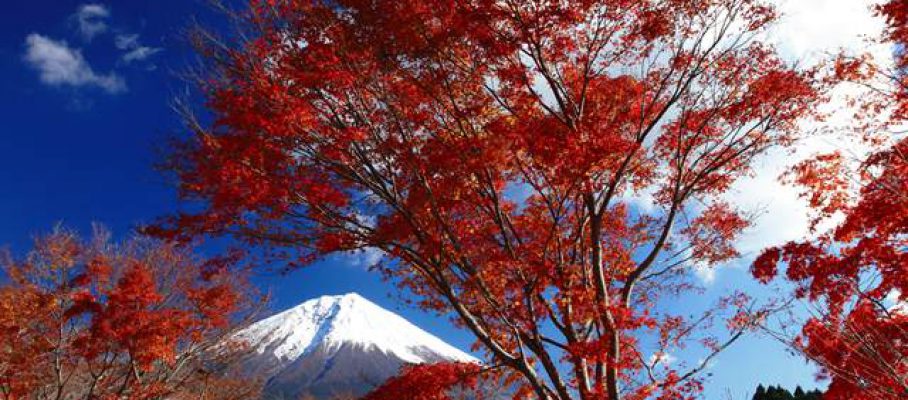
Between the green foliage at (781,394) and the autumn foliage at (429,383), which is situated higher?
the green foliage at (781,394)

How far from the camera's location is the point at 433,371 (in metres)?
9.08

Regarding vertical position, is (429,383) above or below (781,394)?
→ below

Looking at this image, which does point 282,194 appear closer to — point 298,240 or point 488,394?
point 298,240

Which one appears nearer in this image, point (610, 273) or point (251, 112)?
point (251, 112)

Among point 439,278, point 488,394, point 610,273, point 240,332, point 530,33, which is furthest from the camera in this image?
point 240,332

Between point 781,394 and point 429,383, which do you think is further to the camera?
point 781,394

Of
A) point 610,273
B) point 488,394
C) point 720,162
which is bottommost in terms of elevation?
point 488,394

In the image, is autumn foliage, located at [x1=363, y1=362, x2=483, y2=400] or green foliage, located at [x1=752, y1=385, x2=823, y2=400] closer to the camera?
autumn foliage, located at [x1=363, y1=362, x2=483, y2=400]

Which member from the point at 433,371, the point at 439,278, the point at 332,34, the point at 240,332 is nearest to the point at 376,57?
the point at 332,34

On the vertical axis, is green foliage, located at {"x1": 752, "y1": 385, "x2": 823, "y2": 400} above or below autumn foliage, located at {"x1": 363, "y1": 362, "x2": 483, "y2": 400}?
above

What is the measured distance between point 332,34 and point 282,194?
2.59m

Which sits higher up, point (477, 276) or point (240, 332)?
point (240, 332)

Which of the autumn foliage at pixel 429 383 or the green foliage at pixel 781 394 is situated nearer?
the autumn foliage at pixel 429 383

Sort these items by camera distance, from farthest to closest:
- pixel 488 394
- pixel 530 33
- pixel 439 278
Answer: pixel 488 394 → pixel 530 33 → pixel 439 278
